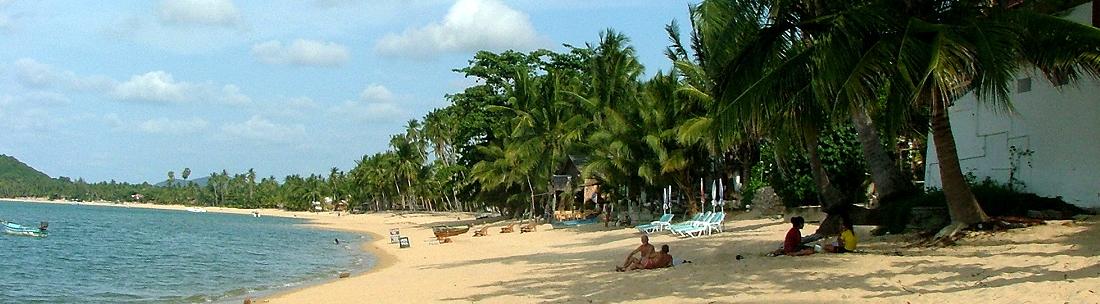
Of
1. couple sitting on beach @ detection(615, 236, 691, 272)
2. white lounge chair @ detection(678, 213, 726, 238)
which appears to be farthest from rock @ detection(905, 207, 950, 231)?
white lounge chair @ detection(678, 213, 726, 238)

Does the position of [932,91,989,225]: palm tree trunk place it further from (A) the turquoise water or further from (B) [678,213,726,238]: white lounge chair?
(A) the turquoise water

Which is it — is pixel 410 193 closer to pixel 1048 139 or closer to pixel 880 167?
pixel 880 167

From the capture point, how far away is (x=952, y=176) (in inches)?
484

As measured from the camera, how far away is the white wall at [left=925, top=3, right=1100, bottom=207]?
45.6 feet

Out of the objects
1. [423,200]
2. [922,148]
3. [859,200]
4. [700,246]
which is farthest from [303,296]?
[423,200]

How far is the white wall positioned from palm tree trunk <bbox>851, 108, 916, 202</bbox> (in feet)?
5.36

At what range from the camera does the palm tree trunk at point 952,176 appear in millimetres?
12141

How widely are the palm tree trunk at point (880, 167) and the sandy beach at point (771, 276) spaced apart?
937mm

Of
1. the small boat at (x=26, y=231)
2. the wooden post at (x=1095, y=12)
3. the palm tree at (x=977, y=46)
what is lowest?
the small boat at (x=26, y=231)

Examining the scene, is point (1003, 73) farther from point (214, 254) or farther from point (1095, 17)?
point (214, 254)

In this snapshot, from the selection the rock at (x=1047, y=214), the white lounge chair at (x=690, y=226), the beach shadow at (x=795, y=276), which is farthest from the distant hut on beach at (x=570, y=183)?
the rock at (x=1047, y=214)

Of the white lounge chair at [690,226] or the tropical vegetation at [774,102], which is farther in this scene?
the white lounge chair at [690,226]

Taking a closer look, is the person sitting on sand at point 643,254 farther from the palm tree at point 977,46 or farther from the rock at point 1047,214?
the rock at point 1047,214

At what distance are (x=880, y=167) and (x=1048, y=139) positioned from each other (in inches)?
104
